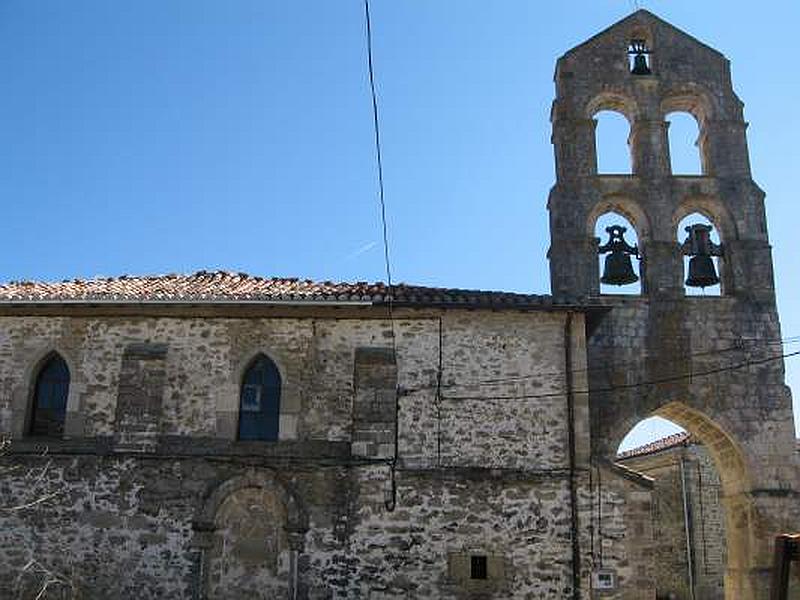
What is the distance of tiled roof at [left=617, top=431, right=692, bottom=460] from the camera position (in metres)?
23.6

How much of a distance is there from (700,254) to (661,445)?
396 inches

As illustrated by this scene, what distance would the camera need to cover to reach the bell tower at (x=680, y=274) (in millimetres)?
15266

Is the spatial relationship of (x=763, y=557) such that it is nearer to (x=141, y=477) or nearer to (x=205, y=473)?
(x=205, y=473)

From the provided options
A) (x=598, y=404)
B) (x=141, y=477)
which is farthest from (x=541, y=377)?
(x=141, y=477)

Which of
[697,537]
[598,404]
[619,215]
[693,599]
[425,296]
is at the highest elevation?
[619,215]

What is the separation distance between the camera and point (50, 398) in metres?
14.8

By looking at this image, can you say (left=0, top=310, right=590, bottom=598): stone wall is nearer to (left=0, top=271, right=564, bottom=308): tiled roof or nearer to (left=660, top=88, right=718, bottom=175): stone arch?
(left=0, top=271, right=564, bottom=308): tiled roof

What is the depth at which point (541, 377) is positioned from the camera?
14180mm

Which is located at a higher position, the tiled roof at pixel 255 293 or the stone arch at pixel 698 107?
the stone arch at pixel 698 107

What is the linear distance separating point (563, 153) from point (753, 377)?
531 centimetres

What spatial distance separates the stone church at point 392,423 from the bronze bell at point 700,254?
0.13ft

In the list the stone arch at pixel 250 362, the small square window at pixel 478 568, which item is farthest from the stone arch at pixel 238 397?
the small square window at pixel 478 568

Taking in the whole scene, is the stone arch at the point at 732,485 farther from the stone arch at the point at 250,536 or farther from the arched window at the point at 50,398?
the arched window at the point at 50,398

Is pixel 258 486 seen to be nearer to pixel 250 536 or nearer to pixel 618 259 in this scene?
pixel 250 536
